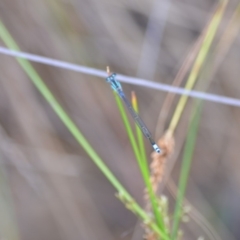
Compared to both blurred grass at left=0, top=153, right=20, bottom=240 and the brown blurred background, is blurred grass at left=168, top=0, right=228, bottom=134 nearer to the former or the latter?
the brown blurred background

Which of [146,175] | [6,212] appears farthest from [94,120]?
[146,175]

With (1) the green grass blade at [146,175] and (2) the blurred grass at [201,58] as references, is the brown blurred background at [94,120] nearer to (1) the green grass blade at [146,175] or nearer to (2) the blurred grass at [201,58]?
(2) the blurred grass at [201,58]

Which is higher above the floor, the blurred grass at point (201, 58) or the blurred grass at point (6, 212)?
the blurred grass at point (6, 212)

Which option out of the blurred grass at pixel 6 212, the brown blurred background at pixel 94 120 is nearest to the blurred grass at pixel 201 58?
the brown blurred background at pixel 94 120

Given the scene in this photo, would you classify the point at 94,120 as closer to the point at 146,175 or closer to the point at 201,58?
the point at 201,58

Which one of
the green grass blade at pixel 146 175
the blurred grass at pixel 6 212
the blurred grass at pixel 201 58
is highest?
the blurred grass at pixel 6 212

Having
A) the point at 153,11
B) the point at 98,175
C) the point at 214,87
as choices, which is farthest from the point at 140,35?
the point at 98,175

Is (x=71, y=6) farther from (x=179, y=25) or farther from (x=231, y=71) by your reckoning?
(x=231, y=71)

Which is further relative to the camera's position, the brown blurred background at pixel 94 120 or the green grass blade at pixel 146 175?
the brown blurred background at pixel 94 120
